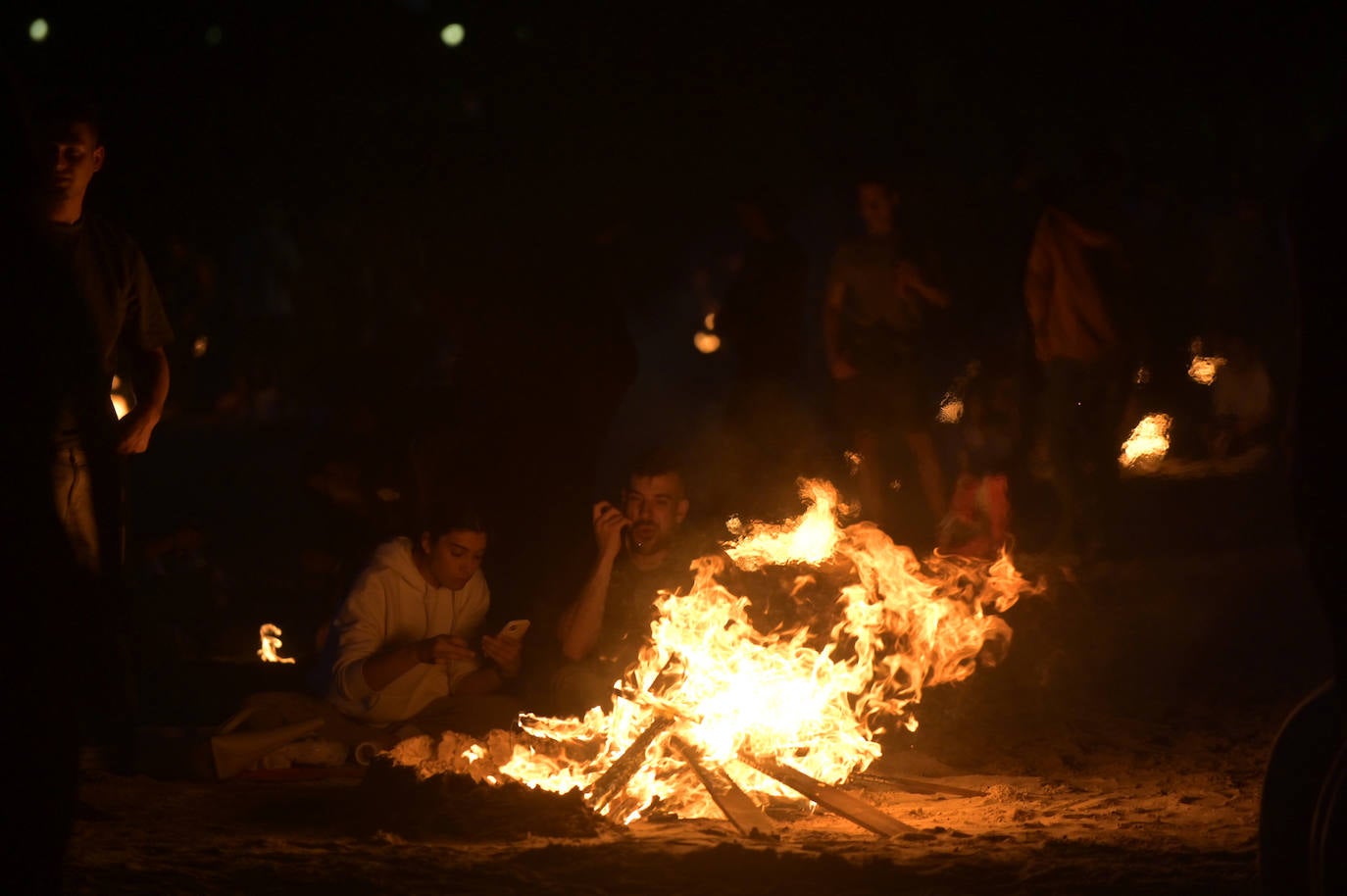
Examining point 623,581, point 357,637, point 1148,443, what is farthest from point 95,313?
point 1148,443

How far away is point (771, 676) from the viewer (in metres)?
6.67

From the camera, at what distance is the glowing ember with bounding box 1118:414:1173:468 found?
10789 millimetres

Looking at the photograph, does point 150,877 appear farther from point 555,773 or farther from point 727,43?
point 727,43

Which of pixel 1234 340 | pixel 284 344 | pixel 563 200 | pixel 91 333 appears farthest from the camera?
pixel 284 344

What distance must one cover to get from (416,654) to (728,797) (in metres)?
1.84

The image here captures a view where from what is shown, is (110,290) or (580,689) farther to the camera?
(580,689)

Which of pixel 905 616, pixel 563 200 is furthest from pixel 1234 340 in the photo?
pixel 905 616

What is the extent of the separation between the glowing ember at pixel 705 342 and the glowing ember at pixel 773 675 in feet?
17.4

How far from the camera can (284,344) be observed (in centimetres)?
1507

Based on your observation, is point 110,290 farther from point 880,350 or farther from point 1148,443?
point 1148,443

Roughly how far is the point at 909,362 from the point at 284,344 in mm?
7487

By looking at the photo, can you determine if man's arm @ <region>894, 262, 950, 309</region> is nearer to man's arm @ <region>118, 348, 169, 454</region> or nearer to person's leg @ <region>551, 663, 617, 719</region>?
person's leg @ <region>551, 663, 617, 719</region>

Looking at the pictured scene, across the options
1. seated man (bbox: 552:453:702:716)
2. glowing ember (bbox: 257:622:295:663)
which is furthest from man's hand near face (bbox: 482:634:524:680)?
glowing ember (bbox: 257:622:295:663)

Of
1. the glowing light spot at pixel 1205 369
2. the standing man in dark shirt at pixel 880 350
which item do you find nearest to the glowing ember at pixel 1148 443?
the glowing light spot at pixel 1205 369
